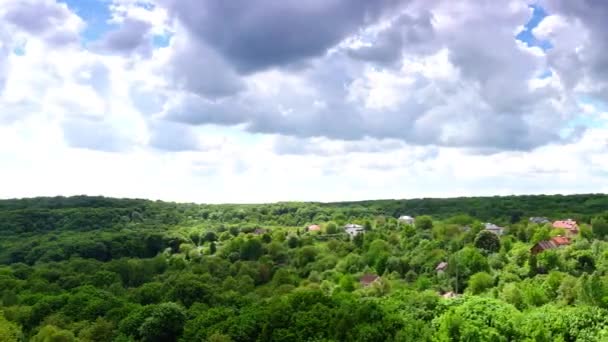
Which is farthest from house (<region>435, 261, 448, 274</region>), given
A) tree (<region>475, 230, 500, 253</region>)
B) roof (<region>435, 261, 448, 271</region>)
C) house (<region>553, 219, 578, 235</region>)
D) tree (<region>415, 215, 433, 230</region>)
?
tree (<region>415, 215, 433, 230</region>)

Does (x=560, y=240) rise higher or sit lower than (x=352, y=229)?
higher

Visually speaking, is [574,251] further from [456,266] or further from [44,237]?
[44,237]

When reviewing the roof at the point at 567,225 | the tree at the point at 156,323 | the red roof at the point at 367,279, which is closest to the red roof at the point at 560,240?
the roof at the point at 567,225

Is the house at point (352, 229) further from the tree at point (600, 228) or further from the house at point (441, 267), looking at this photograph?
the tree at point (600, 228)

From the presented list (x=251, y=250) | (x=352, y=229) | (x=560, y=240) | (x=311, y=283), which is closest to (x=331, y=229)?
(x=352, y=229)

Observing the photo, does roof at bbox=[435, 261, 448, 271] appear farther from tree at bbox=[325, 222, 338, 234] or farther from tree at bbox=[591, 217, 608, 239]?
tree at bbox=[325, 222, 338, 234]

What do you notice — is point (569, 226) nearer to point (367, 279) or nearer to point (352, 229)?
point (367, 279)
